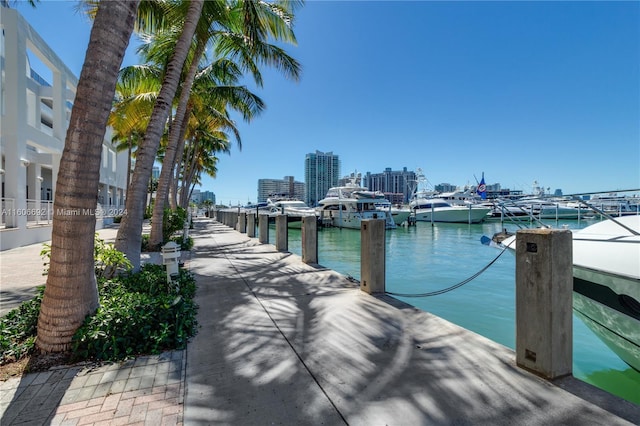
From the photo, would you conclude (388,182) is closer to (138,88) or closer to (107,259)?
(138,88)

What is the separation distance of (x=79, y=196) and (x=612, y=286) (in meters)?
6.75

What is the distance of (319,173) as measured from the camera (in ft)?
354

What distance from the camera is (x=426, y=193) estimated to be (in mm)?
59562

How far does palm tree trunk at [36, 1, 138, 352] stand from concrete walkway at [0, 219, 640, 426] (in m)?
0.65

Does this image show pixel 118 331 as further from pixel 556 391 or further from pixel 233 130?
pixel 233 130

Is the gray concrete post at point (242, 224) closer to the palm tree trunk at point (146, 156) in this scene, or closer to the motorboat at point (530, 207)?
the palm tree trunk at point (146, 156)

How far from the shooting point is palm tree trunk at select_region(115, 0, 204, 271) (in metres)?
7.03

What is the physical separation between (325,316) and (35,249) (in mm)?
12868

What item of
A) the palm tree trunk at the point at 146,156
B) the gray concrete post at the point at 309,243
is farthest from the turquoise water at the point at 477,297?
the palm tree trunk at the point at 146,156

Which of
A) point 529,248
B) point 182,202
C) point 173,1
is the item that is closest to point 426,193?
point 182,202

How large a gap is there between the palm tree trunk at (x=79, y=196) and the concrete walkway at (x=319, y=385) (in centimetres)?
65

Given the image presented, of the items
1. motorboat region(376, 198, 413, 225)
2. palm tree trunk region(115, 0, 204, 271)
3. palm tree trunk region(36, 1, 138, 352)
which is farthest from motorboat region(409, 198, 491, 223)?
palm tree trunk region(36, 1, 138, 352)

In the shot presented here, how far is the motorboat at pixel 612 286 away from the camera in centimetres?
404

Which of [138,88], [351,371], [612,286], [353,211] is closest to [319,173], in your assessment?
[353,211]
